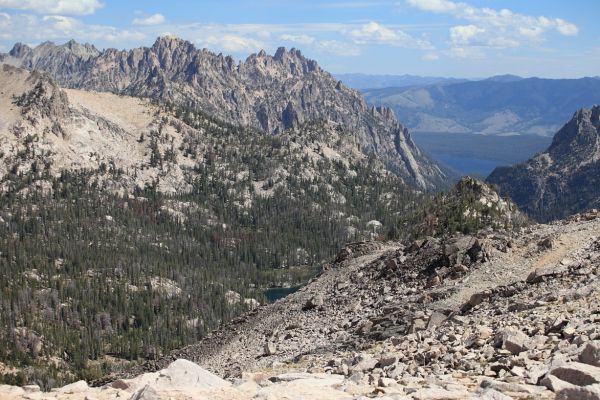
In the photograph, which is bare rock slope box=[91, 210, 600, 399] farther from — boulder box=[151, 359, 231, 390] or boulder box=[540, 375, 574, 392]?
boulder box=[151, 359, 231, 390]

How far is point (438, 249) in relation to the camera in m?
73.6

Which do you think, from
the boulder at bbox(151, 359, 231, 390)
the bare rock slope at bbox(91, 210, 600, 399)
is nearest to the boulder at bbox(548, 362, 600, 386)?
the bare rock slope at bbox(91, 210, 600, 399)

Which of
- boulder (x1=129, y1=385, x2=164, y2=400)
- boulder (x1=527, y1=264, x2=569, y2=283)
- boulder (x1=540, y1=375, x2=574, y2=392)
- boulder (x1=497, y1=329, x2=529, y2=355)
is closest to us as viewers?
boulder (x1=540, y1=375, x2=574, y2=392)

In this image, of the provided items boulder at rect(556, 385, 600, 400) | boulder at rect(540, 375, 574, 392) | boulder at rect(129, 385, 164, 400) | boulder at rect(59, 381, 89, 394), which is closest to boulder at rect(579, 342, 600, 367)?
boulder at rect(540, 375, 574, 392)

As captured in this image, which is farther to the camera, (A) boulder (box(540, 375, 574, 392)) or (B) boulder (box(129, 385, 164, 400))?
(B) boulder (box(129, 385, 164, 400))

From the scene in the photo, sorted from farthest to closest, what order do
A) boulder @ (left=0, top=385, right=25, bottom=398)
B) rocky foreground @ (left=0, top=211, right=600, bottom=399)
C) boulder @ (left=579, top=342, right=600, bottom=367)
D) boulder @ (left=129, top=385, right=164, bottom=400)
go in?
1. boulder @ (left=0, top=385, right=25, bottom=398)
2. rocky foreground @ (left=0, top=211, right=600, bottom=399)
3. boulder @ (left=579, top=342, right=600, bottom=367)
4. boulder @ (left=129, top=385, right=164, bottom=400)

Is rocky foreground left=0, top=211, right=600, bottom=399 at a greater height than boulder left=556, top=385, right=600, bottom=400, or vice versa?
boulder left=556, top=385, right=600, bottom=400

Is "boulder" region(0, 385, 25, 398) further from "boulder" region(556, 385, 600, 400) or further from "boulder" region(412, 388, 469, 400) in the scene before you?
"boulder" region(556, 385, 600, 400)

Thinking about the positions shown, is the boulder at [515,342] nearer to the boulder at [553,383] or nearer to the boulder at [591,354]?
the boulder at [591,354]

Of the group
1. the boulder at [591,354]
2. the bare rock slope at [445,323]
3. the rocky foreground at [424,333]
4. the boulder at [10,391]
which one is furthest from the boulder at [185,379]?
the boulder at [591,354]

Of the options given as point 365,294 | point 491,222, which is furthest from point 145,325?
point 365,294

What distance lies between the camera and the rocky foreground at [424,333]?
1067 inches

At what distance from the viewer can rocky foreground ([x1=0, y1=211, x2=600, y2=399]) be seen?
88.9 feet

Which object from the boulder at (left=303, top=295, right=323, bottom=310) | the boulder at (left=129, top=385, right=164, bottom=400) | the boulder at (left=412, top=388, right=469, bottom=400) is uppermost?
the boulder at (left=412, top=388, right=469, bottom=400)
